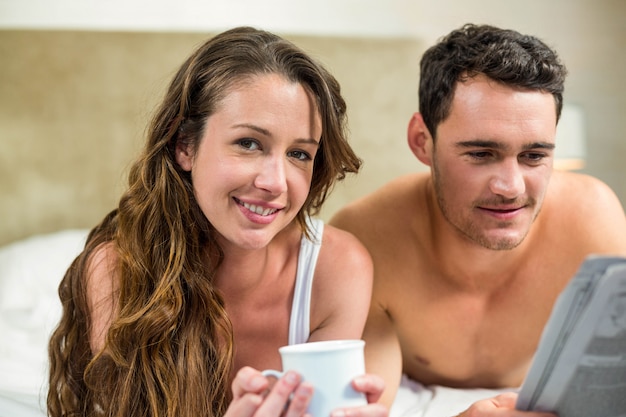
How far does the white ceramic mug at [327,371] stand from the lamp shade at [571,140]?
2.32 metres

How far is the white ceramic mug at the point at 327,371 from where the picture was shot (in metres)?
0.84

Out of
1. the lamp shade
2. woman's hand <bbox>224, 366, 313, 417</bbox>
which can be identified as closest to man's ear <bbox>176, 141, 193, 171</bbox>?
woman's hand <bbox>224, 366, 313, 417</bbox>

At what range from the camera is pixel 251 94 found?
1.22 meters

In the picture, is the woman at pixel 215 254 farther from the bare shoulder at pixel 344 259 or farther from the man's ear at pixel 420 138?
the man's ear at pixel 420 138

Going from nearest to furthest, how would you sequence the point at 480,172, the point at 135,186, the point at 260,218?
1. the point at 260,218
2. the point at 135,186
3. the point at 480,172

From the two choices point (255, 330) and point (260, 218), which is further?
point (255, 330)

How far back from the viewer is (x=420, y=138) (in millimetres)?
1689

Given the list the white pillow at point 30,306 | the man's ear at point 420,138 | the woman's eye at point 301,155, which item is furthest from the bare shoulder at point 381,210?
the white pillow at point 30,306

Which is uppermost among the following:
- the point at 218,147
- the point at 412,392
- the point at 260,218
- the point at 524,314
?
the point at 218,147

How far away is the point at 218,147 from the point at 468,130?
57 centimetres

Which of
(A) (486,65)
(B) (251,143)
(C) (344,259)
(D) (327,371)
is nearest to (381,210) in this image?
(C) (344,259)

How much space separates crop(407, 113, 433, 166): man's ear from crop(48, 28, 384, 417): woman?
33 centimetres

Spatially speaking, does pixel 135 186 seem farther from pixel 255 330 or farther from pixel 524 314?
pixel 524 314

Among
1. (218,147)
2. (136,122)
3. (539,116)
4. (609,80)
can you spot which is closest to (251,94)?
(218,147)
